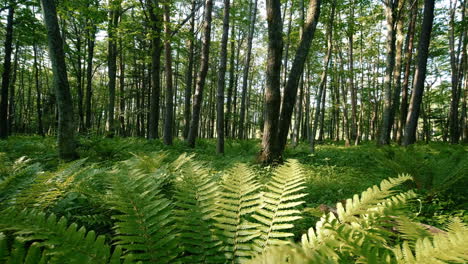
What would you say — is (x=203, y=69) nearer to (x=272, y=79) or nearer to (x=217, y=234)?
(x=272, y=79)

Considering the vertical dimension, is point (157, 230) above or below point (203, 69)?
below

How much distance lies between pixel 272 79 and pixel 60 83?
433 centimetres

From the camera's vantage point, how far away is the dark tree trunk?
18.4 feet

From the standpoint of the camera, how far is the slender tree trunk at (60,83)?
14.7 feet

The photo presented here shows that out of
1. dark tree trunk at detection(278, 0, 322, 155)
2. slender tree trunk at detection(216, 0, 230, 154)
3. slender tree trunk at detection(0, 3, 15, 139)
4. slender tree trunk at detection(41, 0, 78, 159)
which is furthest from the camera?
slender tree trunk at detection(0, 3, 15, 139)

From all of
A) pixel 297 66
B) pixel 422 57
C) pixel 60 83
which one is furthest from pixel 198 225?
pixel 422 57

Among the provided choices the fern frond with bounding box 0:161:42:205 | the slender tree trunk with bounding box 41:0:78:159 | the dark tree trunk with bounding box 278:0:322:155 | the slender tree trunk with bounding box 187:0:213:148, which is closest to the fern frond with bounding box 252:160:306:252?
the fern frond with bounding box 0:161:42:205

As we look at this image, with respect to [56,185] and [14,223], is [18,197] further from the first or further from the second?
[14,223]

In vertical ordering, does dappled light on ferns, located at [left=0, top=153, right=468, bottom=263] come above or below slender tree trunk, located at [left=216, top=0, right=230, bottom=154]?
below

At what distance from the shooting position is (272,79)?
5293 millimetres

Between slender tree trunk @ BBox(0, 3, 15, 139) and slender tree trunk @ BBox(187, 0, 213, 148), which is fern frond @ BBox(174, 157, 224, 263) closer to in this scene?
slender tree trunk @ BBox(187, 0, 213, 148)

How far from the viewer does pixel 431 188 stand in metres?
3.80

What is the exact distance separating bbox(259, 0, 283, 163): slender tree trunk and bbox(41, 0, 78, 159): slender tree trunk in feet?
13.4

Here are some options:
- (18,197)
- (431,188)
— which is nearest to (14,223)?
(18,197)
